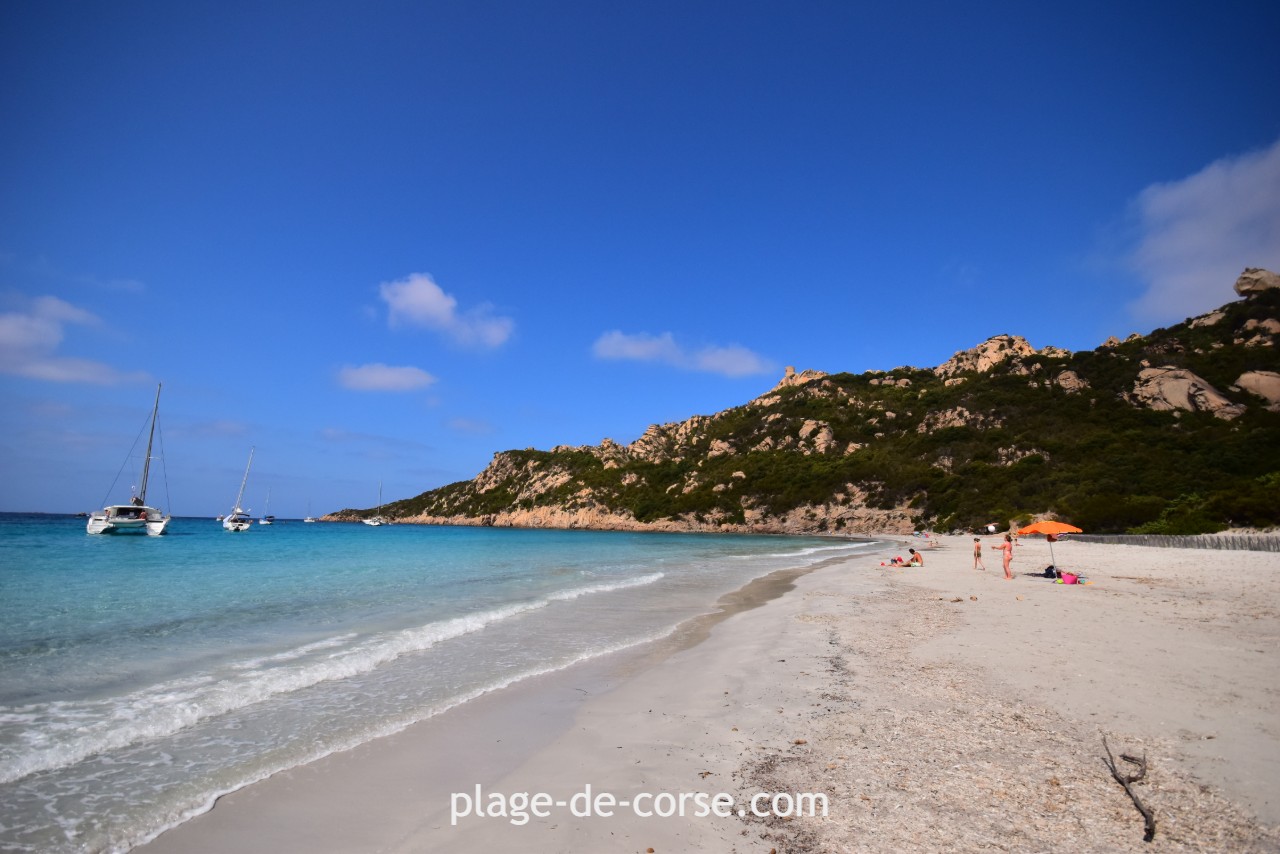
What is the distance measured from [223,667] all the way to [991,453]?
300 feet

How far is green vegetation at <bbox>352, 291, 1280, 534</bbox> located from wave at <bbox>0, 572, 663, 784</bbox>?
150 ft

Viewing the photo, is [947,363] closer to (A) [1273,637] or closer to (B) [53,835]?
(A) [1273,637]

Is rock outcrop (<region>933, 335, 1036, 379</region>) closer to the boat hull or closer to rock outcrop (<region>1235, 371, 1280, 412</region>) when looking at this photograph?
rock outcrop (<region>1235, 371, 1280, 412</region>)

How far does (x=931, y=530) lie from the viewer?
71562 millimetres

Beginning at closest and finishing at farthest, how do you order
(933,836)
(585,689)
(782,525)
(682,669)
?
(933,836) < (585,689) < (682,669) < (782,525)

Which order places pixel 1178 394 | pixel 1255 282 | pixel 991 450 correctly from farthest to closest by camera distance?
pixel 1255 282, pixel 991 450, pixel 1178 394

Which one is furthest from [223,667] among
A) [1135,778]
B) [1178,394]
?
[1178,394]

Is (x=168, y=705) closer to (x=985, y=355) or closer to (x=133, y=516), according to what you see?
(x=133, y=516)

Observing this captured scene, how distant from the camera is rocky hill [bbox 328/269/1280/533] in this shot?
5381 centimetres

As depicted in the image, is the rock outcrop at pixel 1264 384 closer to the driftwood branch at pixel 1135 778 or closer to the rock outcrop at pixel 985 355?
the rock outcrop at pixel 985 355

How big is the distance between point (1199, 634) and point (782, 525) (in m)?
83.6

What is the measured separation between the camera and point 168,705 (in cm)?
745

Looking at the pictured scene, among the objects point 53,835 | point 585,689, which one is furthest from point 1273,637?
point 53,835

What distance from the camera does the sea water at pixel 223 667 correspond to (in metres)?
5.25
